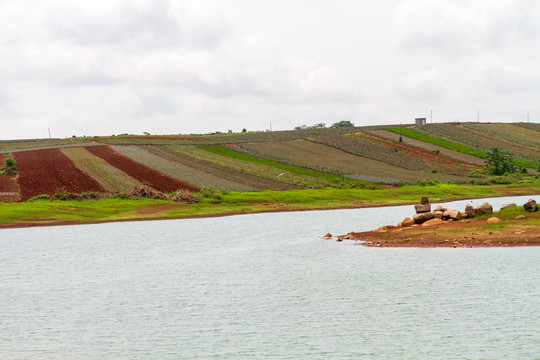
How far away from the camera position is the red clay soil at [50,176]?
90.1 meters

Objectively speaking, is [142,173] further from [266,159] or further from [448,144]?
[448,144]

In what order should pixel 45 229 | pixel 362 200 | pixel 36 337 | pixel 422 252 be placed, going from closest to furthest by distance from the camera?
pixel 36 337
pixel 422 252
pixel 45 229
pixel 362 200

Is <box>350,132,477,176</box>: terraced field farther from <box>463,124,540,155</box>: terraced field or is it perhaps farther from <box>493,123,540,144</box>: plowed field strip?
<box>493,123,540,144</box>: plowed field strip

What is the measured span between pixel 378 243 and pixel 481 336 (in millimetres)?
24662

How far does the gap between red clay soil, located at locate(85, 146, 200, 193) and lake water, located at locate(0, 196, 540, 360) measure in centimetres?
4448

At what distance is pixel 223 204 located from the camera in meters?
85.5

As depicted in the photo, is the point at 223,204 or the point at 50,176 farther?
the point at 50,176

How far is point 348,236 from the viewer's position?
5191 cm

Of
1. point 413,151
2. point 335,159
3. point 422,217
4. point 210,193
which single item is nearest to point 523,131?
point 413,151

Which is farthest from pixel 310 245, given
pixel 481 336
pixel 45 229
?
pixel 45 229

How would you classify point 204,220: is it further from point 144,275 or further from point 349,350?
point 349,350

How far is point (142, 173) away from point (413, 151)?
71.5 meters

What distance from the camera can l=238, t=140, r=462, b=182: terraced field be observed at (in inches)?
4705

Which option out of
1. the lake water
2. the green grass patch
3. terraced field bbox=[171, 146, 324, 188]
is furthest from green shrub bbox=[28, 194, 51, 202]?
the green grass patch
